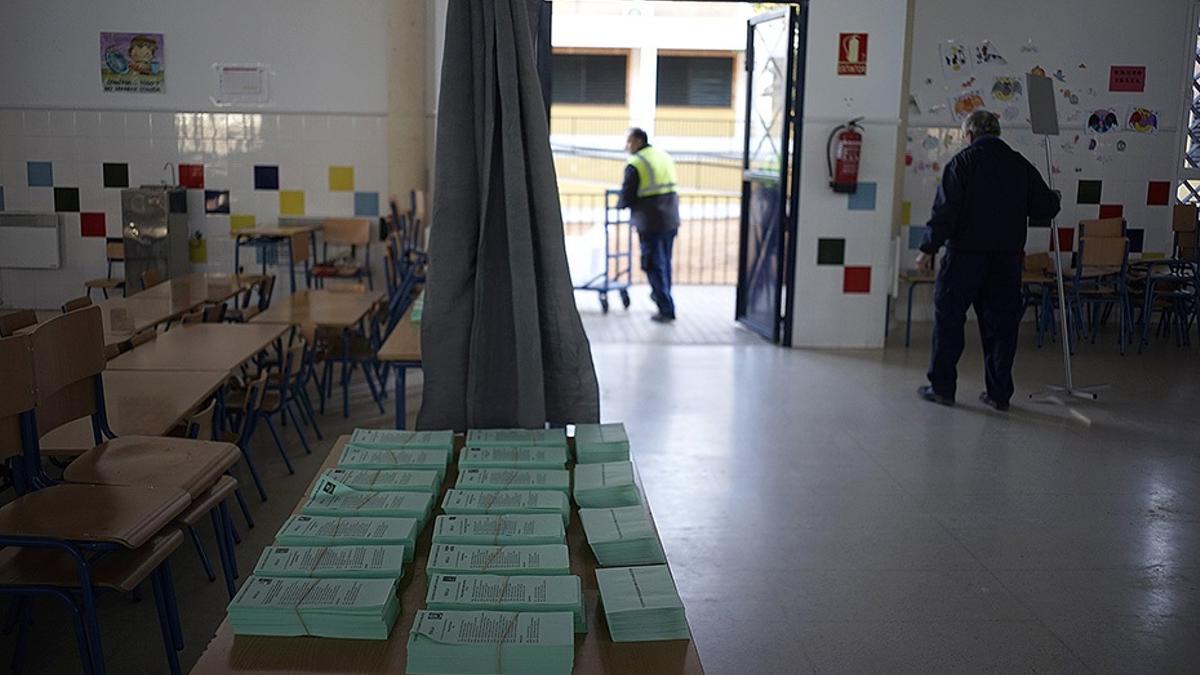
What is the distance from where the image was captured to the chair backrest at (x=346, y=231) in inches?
356

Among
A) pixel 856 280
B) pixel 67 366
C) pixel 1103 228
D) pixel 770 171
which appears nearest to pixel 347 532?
pixel 67 366

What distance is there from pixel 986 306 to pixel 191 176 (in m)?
6.29

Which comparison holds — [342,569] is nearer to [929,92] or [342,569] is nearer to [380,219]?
[380,219]

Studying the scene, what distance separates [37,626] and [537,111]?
7.88 feet

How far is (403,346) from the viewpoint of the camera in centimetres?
516

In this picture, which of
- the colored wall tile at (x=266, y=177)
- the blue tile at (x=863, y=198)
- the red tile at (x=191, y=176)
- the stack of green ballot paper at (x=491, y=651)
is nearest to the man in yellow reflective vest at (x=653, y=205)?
the blue tile at (x=863, y=198)

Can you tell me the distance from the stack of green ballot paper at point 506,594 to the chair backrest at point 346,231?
705 cm

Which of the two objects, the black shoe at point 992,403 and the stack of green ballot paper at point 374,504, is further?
the black shoe at point 992,403

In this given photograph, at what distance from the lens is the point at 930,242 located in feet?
22.3

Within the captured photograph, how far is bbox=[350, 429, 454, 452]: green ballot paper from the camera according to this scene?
3.06 m

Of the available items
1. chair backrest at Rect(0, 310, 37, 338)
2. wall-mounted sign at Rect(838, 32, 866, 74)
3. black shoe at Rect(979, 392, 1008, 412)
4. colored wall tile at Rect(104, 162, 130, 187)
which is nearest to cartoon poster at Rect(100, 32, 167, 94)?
colored wall tile at Rect(104, 162, 130, 187)

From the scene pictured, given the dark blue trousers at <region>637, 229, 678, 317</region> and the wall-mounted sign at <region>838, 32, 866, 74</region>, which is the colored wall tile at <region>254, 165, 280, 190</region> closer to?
the dark blue trousers at <region>637, 229, 678, 317</region>

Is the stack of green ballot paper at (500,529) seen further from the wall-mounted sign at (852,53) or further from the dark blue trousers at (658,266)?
the dark blue trousers at (658,266)

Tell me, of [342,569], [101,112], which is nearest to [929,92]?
[101,112]
